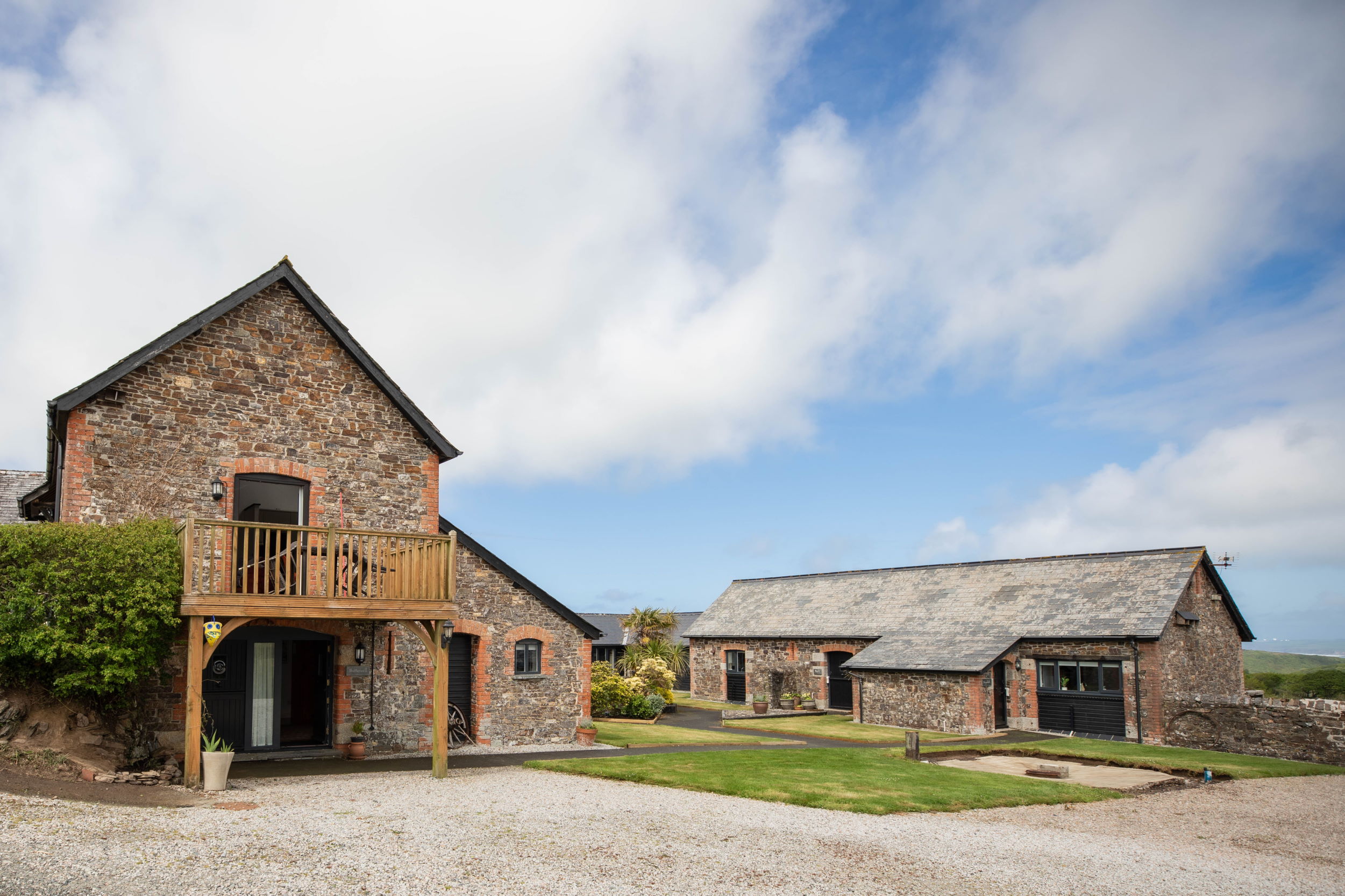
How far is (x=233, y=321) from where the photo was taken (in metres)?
16.6

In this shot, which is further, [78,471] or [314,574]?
[314,574]

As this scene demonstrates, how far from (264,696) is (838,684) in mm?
20697

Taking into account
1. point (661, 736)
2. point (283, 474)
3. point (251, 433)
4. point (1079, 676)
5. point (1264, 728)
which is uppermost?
point (251, 433)

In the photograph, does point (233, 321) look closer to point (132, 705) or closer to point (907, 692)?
point (132, 705)

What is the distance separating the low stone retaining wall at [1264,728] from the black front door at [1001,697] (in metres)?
4.15

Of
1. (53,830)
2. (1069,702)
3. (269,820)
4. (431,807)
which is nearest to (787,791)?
(431,807)

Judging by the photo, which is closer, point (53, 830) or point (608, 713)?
point (53, 830)

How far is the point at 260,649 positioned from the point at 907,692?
17395 mm

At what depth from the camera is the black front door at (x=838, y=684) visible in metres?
31.6

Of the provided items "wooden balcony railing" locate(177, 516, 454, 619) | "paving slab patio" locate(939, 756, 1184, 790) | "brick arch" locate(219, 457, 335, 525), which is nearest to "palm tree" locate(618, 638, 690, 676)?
"paving slab patio" locate(939, 756, 1184, 790)

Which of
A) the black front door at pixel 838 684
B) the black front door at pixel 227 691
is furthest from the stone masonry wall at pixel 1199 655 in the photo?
the black front door at pixel 227 691

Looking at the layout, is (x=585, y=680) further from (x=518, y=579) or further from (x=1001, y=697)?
(x=1001, y=697)

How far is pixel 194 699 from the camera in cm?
1284

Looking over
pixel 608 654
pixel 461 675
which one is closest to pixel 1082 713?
pixel 461 675
